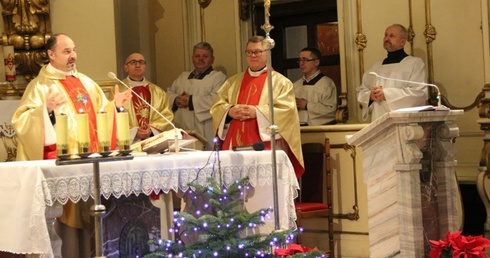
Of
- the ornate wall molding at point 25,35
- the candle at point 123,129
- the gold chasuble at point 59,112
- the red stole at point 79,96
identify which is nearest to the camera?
the candle at point 123,129

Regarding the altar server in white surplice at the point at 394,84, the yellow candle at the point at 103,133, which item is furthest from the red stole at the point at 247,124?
the yellow candle at the point at 103,133

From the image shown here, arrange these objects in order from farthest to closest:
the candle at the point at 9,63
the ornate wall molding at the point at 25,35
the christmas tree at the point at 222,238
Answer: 1. the ornate wall molding at the point at 25,35
2. the candle at the point at 9,63
3. the christmas tree at the point at 222,238

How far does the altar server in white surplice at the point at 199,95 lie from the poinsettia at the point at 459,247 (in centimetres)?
409

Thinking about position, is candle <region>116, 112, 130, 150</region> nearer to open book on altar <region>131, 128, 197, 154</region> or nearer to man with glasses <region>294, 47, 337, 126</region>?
open book on altar <region>131, 128, 197, 154</region>

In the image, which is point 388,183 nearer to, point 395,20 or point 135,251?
point 135,251

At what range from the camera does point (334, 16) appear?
31.2 ft

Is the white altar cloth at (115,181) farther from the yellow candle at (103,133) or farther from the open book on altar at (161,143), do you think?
the yellow candle at (103,133)

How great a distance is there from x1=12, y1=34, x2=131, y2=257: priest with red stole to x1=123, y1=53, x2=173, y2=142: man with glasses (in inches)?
61.8

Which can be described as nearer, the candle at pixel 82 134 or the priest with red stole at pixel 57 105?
the candle at pixel 82 134

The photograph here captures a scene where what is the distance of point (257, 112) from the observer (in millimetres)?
7133

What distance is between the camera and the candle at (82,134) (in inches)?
163

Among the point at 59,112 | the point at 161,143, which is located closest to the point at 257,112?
the point at 161,143

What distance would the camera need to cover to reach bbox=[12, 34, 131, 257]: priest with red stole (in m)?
5.66

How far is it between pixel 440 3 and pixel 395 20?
460mm
